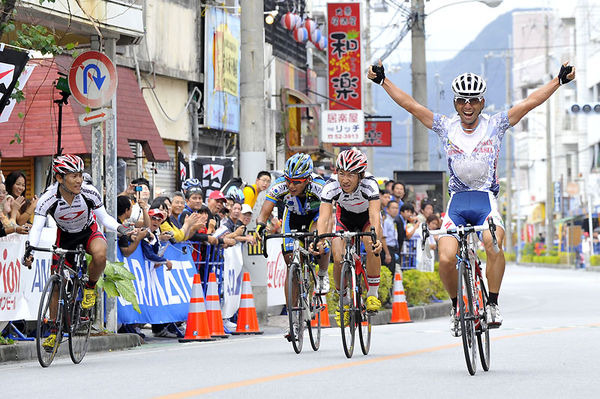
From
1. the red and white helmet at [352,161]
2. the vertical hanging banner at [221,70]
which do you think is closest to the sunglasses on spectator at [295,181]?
the red and white helmet at [352,161]

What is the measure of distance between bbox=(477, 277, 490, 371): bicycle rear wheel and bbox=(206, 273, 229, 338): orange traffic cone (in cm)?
665

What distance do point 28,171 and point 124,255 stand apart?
7.89m

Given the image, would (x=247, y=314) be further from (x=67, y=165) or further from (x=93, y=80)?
(x=67, y=165)

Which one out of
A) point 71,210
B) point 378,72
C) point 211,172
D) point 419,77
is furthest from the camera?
point 419,77

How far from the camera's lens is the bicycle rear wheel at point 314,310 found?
13.3 meters

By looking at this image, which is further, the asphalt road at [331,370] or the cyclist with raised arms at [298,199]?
Answer: the cyclist with raised arms at [298,199]

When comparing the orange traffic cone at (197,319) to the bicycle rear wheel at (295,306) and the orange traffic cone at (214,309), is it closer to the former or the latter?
the orange traffic cone at (214,309)

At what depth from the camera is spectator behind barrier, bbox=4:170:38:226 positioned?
50.5ft

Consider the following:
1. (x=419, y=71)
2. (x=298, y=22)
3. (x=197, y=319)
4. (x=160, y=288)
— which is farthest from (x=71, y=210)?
(x=298, y=22)

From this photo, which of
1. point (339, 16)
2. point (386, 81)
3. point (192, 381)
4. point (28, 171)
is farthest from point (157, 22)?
point (192, 381)

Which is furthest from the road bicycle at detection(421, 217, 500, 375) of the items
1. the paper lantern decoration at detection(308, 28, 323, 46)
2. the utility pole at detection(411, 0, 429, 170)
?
the paper lantern decoration at detection(308, 28, 323, 46)

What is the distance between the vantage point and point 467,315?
10016 mm

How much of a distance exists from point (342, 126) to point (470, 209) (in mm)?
23236

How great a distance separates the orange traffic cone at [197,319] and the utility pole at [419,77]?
16.5 m
